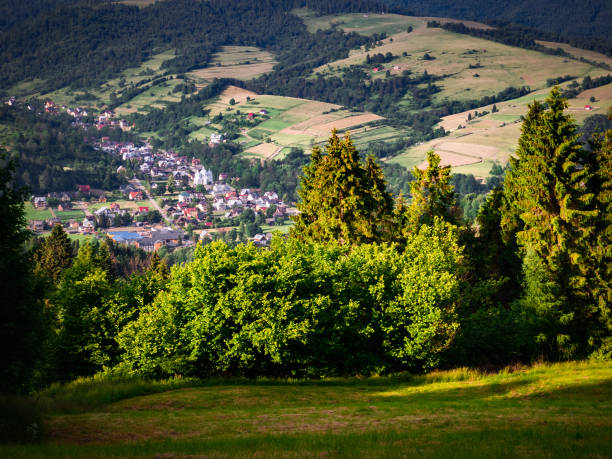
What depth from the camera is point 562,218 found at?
40906 mm

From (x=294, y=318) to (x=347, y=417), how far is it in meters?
12.0

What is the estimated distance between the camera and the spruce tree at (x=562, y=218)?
39.8m

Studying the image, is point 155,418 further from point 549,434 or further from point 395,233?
point 395,233

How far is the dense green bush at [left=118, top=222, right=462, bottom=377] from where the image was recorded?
3412 centimetres

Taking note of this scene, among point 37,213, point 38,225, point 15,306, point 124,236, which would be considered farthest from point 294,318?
point 37,213

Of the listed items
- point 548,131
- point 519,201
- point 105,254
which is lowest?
point 105,254

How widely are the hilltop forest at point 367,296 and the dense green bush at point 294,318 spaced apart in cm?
10

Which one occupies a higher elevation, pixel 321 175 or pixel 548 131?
pixel 548 131

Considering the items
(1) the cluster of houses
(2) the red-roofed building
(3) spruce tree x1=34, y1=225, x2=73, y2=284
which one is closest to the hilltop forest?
(3) spruce tree x1=34, y1=225, x2=73, y2=284

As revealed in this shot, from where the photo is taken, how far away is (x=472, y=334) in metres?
38.7

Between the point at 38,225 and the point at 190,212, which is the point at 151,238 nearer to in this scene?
the point at 190,212

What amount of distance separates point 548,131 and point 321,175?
1773 centimetres

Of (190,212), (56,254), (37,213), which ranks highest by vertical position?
(56,254)

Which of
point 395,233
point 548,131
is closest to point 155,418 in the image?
point 395,233
